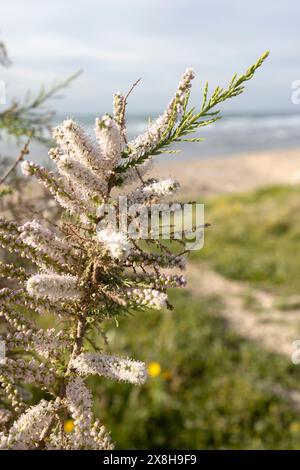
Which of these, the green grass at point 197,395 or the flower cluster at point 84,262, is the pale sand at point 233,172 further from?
the flower cluster at point 84,262

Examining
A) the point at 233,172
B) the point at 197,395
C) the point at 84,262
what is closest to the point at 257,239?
the point at 197,395

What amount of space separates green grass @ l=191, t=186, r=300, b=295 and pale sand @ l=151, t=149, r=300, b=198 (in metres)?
11.1

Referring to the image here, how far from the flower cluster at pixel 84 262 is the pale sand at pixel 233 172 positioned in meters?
37.9

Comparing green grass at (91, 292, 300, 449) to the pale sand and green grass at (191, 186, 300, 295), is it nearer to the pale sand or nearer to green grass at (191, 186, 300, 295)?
green grass at (191, 186, 300, 295)

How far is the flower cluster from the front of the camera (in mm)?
1568

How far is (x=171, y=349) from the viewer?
512 inches

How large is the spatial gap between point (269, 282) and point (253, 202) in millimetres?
11437

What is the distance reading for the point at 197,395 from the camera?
38.1 ft

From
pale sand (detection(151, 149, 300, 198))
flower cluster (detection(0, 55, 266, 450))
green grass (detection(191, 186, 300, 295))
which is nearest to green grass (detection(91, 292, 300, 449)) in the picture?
green grass (detection(191, 186, 300, 295))

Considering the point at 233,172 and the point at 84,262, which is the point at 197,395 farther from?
the point at 233,172

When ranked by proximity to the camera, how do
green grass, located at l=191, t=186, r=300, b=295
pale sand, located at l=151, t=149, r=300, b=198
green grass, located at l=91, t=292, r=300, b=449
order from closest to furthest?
green grass, located at l=91, t=292, r=300, b=449 < green grass, located at l=191, t=186, r=300, b=295 < pale sand, located at l=151, t=149, r=300, b=198
